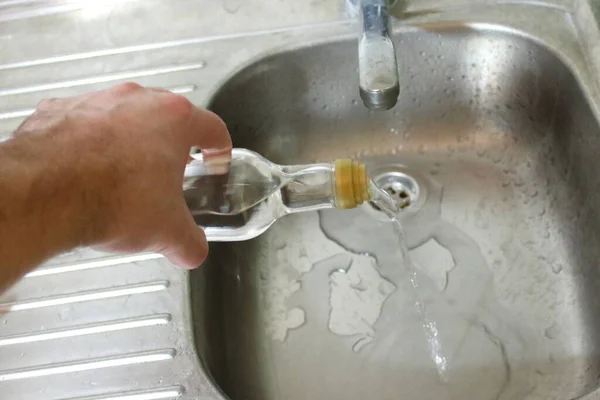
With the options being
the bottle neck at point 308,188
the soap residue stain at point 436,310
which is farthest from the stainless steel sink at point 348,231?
the bottle neck at point 308,188

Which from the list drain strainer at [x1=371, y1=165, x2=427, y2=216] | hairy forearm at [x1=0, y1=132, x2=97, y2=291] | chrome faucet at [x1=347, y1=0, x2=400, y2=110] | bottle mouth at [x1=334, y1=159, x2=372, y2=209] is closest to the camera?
hairy forearm at [x1=0, y1=132, x2=97, y2=291]

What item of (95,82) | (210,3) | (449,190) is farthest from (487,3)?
(95,82)

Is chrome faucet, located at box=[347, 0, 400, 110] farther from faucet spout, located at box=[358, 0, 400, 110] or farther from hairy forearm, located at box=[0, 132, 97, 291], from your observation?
hairy forearm, located at box=[0, 132, 97, 291]

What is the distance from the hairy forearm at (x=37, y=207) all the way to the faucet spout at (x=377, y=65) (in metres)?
0.32

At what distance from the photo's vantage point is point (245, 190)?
645 millimetres

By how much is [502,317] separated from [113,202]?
48 centimetres

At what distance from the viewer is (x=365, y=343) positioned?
2.35 feet

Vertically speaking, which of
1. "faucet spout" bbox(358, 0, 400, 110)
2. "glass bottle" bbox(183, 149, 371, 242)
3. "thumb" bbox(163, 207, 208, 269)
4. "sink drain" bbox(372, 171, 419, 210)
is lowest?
"sink drain" bbox(372, 171, 419, 210)

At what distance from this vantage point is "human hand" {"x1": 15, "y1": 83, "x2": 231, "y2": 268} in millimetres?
475

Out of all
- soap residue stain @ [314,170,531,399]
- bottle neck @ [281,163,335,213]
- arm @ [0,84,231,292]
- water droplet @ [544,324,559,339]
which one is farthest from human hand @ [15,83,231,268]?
water droplet @ [544,324,559,339]

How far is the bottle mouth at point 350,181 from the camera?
55cm

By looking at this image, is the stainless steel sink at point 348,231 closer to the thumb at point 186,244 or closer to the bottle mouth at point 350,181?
the thumb at point 186,244

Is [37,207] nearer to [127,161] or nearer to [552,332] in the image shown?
[127,161]

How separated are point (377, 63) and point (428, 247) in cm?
26
